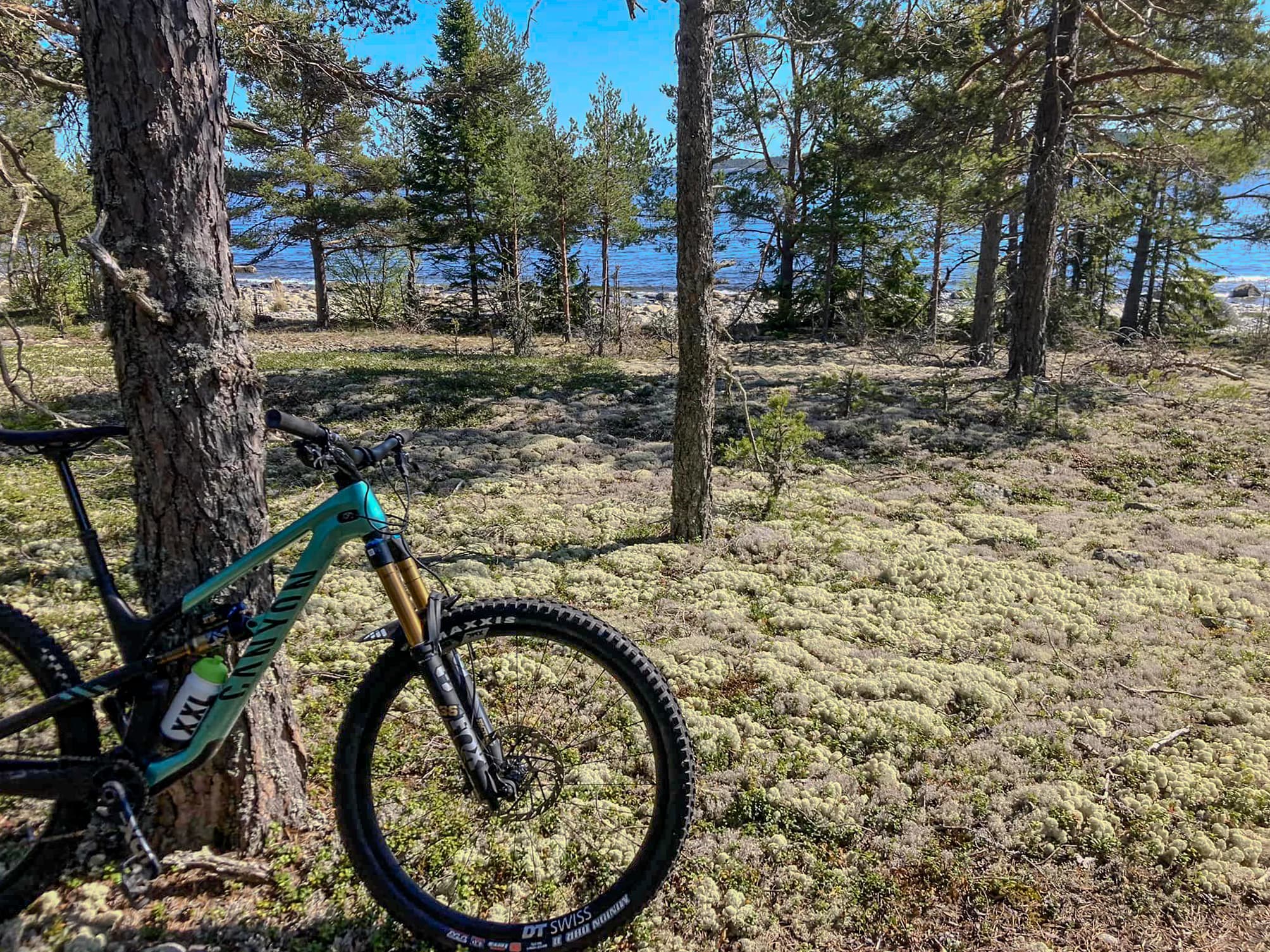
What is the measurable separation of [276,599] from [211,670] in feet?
0.81

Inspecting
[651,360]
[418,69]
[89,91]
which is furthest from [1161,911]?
[651,360]

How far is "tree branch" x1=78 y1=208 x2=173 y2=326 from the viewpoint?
1.73 m

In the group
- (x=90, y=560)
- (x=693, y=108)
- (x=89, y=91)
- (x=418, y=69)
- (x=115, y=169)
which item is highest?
(x=418, y=69)

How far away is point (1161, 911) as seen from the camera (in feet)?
7.59

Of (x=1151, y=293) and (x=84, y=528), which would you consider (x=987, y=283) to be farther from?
(x=84, y=528)

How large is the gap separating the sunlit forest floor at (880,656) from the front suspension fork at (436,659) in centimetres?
60

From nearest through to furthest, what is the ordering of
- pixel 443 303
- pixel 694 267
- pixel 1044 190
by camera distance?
pixel 694 267 → pixel 1044 190 → pixel 443 303

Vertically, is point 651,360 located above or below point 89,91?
below

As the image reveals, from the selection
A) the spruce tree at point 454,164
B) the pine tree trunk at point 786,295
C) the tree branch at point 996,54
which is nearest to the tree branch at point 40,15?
the tree branch at point 996,54

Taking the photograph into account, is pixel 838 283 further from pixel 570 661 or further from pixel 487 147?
pixel 570 661

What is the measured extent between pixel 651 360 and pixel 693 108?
10289mm

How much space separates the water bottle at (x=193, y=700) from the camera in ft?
6.45

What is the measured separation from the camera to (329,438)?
1.92 m

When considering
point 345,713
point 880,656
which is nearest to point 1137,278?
point 880,656
